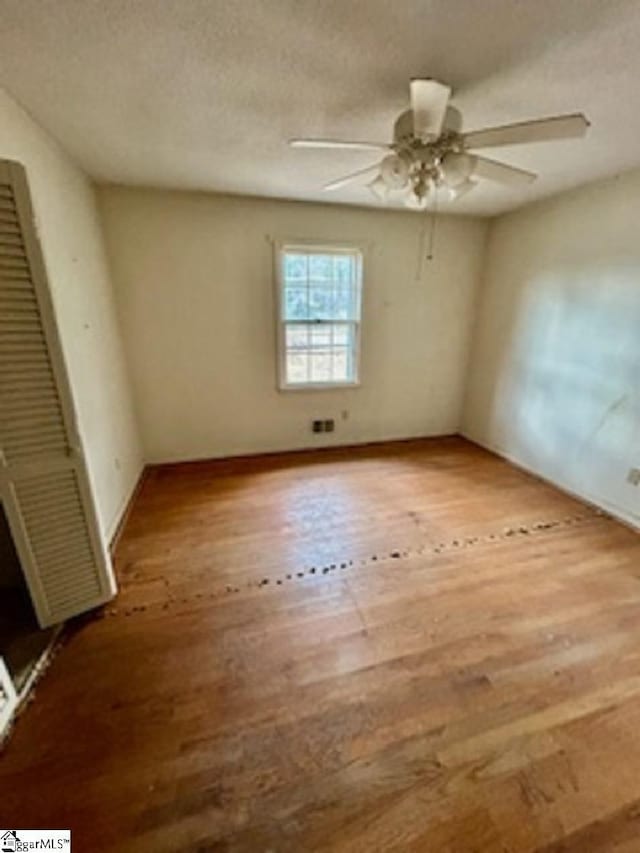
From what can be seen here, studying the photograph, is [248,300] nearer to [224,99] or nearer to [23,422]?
[224,99]

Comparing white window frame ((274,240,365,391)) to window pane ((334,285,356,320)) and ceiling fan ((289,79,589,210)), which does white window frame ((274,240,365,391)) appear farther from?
ceiling fan ((289,79,589,210))

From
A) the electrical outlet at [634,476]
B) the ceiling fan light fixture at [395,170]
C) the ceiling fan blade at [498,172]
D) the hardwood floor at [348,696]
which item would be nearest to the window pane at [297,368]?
the hardwood floor at [348,696]

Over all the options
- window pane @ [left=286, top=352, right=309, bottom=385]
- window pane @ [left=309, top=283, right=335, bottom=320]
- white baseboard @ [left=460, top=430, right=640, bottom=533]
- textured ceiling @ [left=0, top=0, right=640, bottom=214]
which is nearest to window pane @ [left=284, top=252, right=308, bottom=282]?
window pane @ [left=309, top=283, right=335, bottom=320]

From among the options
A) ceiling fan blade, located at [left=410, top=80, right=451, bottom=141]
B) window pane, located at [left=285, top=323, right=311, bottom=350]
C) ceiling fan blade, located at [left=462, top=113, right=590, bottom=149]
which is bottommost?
window pane, located at [left=285, top=323, right=311, bottom=350]

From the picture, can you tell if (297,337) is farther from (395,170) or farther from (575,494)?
(575,494)

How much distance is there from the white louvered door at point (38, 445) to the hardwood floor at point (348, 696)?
0.98 ft

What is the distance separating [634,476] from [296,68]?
3.15 meters

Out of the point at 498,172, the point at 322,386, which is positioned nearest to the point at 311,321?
the point at 322,386

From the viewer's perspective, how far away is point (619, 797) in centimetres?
129

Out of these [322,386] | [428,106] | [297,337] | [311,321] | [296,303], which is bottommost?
[322,386]

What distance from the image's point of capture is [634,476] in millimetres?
2840

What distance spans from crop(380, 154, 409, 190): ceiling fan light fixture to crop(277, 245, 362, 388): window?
1.84 m

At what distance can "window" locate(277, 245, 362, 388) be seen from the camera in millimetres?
3756

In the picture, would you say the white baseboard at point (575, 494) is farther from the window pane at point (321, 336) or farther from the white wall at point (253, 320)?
the window pane at point (321, 336)
